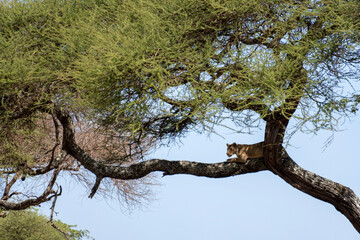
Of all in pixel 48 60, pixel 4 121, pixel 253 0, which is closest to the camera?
pixel 253 0

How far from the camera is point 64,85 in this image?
8367mm

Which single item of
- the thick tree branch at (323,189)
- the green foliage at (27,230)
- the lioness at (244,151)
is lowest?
the thick tree branch at (323,189)

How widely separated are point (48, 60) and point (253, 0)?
3660 mm

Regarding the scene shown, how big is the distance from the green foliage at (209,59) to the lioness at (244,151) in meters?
0.93

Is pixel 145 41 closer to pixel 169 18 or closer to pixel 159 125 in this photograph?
pixel 169 18

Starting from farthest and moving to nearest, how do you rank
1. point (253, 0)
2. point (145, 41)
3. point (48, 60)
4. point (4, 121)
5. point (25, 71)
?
point (4, 121), point (48, 60), point (25, 71), point (253, 0), point (145, 41)

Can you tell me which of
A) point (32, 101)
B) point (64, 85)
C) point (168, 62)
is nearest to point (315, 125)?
point (168, 62)

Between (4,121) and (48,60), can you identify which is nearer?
(48,60)

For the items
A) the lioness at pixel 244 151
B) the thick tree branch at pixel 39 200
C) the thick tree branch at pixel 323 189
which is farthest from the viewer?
the thick tree branch at pixel 39 200

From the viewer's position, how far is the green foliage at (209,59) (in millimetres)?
6715

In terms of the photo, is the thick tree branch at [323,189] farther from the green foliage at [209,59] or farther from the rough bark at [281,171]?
the green foliage at [209,59]

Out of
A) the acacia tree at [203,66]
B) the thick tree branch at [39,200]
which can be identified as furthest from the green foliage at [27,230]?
the acacia tree at [203,66]

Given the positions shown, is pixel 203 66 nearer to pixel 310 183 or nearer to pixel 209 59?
pixel 209 59

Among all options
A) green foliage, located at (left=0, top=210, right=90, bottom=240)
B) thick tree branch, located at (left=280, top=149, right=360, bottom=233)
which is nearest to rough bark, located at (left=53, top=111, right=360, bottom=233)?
thick tree branch, located at (left=280, top=149, right=360, bottom=233)
